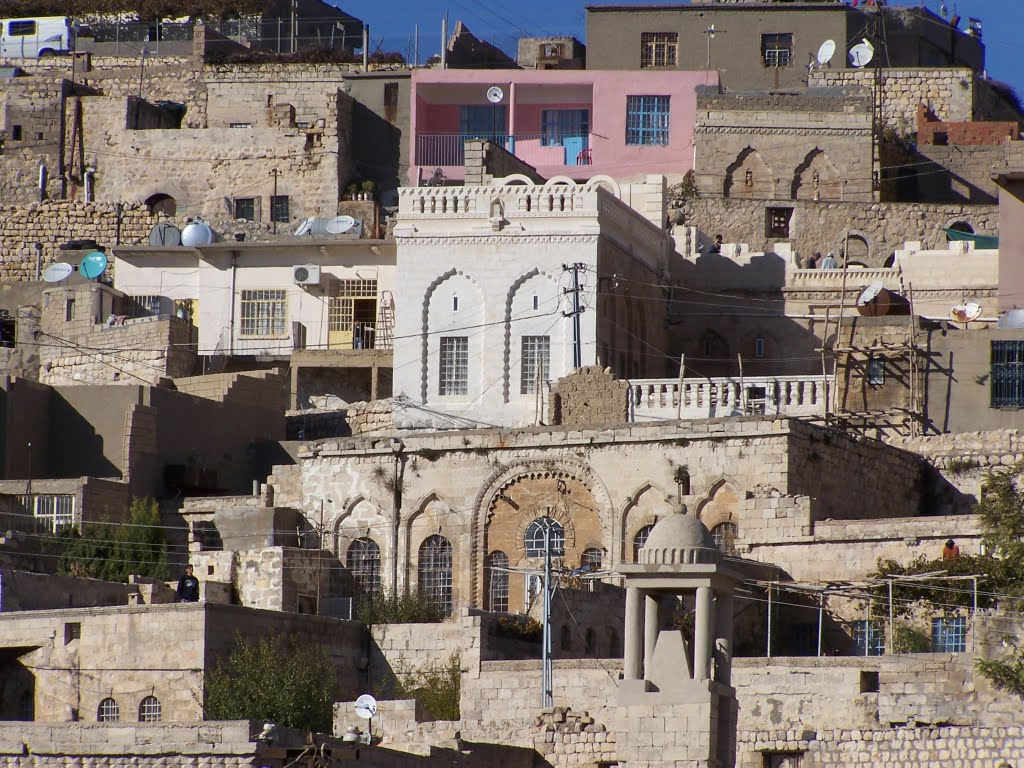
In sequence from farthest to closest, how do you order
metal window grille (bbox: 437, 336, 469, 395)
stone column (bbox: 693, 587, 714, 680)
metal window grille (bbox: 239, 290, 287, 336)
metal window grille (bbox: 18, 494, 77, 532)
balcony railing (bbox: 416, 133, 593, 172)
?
1. balcony railing (bbox: 416, 133, 593, 172)
2. metal window grille (bbox: 239, 290, 287, 336)
3. metal window grille (bbox: 437, 336, 469, 395)
4. metal window grille (bbox: 18, 494, 77, 532)
5. stone column (bbox: 693, 587, 714, 680)

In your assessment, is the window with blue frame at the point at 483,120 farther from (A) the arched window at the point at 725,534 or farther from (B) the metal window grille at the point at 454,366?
(A) the arched window at the point at 725,534

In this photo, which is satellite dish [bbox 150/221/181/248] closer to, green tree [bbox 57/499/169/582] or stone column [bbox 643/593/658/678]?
green tree [bbox 57/499/169/582]

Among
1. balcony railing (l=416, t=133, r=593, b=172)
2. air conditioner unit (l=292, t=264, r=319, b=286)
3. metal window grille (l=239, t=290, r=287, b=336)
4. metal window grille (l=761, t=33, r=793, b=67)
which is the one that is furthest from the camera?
metal window grille (l=761, t=33, r=793, b=67)

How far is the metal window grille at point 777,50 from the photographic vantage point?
58.3 meters

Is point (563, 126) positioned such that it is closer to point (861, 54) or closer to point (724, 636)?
point (861, 54)

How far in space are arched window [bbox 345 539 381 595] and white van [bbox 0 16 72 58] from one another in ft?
93.9

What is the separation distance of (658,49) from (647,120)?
2753 millimetres

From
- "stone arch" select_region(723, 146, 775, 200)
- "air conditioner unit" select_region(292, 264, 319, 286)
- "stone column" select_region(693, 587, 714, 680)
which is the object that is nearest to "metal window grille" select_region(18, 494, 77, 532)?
"air conditioner unit" select_region(292, 264, 319, 286)

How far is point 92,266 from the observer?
51.7 meters

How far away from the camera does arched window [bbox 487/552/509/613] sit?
3731 cm

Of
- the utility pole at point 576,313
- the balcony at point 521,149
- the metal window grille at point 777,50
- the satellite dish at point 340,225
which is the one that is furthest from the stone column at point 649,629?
the metal window grille at point 777,50

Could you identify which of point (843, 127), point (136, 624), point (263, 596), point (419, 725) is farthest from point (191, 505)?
point (843, 127)

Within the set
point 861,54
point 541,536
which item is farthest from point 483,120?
point 541,536

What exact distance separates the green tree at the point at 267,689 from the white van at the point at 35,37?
3469cm
